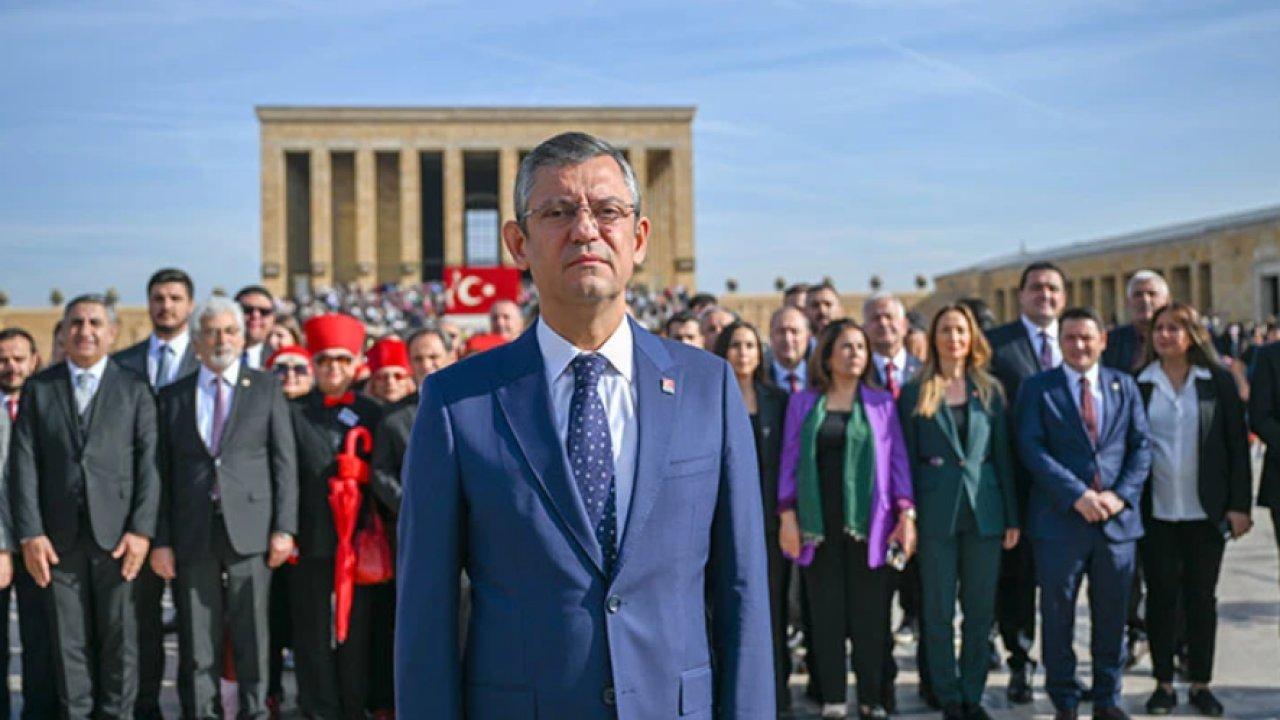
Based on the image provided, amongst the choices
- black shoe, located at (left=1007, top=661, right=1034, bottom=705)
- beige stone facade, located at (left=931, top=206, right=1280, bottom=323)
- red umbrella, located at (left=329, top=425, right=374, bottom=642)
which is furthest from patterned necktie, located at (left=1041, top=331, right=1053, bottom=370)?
beige stone facade, located at (left=931, top=206, right=1280, bottom=323)

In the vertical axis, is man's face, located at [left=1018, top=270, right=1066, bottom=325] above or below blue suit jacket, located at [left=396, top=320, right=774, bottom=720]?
above

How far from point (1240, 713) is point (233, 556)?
5664 mm

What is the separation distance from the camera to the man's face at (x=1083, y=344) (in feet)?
20.2

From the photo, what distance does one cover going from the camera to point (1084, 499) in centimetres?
582

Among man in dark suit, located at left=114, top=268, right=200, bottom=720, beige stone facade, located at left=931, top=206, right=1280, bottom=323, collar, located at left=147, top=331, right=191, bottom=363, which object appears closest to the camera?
man in dark suit, located at left=114, top=268, right=200, bottom=720

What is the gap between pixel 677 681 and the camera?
2312 mm

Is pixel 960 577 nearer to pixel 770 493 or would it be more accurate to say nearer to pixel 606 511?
pixel 770 493

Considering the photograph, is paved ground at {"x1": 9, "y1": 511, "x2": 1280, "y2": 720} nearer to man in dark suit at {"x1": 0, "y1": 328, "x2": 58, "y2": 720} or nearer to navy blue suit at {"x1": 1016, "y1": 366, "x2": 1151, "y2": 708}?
navy blue suit at {"x1": 1016, "y1": 366, "x2": 1151, "y2": 708}

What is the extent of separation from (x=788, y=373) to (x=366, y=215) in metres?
46.6

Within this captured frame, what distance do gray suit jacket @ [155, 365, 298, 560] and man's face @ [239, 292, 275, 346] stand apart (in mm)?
2479

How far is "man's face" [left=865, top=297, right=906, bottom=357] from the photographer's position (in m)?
7.21

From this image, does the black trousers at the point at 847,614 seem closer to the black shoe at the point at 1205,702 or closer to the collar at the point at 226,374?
the black shoe at the point at 1205,702

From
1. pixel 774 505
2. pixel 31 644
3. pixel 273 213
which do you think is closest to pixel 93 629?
pixel 31 644

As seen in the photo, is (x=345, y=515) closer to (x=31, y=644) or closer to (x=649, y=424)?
(x=31, y=644)
